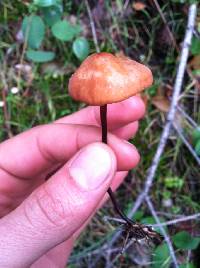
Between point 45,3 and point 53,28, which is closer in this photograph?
point 45,3

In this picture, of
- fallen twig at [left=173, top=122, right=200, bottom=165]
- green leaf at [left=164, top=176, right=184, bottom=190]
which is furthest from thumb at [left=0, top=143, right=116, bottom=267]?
green leaf at [left=164, top=176, right=184, bottom=190]

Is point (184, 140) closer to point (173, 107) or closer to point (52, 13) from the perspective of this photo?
point (173, 107)

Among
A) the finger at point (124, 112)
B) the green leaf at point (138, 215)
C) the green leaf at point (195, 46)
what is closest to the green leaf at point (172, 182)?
the green leaf at point (138, 215)

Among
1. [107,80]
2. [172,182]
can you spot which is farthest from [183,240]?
[107,80]

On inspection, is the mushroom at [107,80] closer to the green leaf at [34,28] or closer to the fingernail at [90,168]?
the fingernail at [90,168]

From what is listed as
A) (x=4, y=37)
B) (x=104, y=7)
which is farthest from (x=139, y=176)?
(x=4, y=37)

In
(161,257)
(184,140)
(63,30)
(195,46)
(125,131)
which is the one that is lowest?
(161,257)

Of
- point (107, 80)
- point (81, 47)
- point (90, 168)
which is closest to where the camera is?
point (107, 80)
